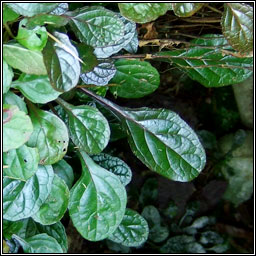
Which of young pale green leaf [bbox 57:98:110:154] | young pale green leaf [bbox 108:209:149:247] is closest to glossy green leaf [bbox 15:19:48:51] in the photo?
young pale green leaf [bbox 57:98:110:154]

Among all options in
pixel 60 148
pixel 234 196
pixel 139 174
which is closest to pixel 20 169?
pixel 60 148

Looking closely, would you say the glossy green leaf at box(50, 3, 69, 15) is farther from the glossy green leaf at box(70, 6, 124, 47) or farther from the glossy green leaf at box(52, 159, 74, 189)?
the glossy green leaf at box(52, 159, 74, 189)

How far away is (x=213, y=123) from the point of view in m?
1.85

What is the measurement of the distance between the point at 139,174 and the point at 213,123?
1.38 ft

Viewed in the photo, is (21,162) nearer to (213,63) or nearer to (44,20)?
(44,20)

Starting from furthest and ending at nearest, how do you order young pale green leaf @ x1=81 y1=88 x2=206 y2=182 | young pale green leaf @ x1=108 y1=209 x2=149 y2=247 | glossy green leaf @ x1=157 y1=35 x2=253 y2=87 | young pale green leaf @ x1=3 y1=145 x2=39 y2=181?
young pale green leaf @ x1=108 y1=209 x2=149 y2=247 < glossy green leaf @ x1=157 y1=35 x2=253 y2=87 < young pale green leaf @ x1=81 y1=88 x2=206 y2=182 < young pale green leaf @ x1=3 y1=145 x2=39 y2=181

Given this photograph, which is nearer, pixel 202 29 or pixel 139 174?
pixel 202 29

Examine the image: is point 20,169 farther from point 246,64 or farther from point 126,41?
point 246,64

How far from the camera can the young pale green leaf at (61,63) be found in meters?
0.82

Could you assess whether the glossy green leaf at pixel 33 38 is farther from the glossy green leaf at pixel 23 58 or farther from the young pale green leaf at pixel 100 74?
the young pale green leaf at pixel 100 74

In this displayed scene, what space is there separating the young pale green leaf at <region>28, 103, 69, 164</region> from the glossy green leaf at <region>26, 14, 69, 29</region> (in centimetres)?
23

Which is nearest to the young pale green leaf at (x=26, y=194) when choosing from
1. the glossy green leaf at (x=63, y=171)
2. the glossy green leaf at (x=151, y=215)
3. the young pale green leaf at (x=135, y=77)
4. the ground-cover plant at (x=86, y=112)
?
the ground-cover plant at (x=86, y=112)

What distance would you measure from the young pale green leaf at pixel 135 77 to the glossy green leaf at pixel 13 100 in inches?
12.1

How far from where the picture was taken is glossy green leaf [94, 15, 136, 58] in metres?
0.98
